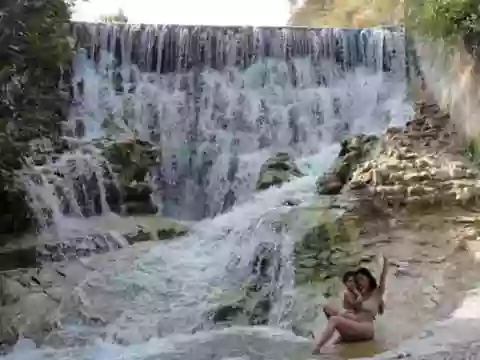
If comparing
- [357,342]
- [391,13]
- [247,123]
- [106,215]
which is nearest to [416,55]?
[391,13]

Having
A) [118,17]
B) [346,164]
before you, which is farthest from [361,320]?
[118,17]

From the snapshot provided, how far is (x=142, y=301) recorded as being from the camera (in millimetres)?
6613

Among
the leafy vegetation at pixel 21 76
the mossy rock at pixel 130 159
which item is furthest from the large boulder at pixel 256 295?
the mossy rock at pixel 130 159

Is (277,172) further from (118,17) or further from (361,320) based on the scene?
(118,17)

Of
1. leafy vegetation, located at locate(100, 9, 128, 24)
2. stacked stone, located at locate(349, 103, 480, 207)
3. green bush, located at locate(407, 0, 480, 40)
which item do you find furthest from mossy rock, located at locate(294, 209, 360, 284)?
leafy vegetation, located at locate(100, 9, 128, 24)

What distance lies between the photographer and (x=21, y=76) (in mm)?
8234

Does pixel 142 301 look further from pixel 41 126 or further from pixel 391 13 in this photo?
pixel 391 13

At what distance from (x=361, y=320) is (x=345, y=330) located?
134 millimetres

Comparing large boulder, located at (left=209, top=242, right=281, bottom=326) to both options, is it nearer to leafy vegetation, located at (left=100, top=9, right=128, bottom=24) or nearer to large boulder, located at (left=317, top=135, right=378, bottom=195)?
large boulder, located at (left=317, top=135, right=378, bottom=195)

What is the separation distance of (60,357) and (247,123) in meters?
6.37

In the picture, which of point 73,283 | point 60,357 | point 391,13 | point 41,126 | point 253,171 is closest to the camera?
point 60,357

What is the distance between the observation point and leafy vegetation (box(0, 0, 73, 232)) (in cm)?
743

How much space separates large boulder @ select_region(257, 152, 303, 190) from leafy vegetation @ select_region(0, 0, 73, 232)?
2855mm

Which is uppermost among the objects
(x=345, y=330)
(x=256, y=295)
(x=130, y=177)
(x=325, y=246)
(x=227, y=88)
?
(x=227, y=88)
